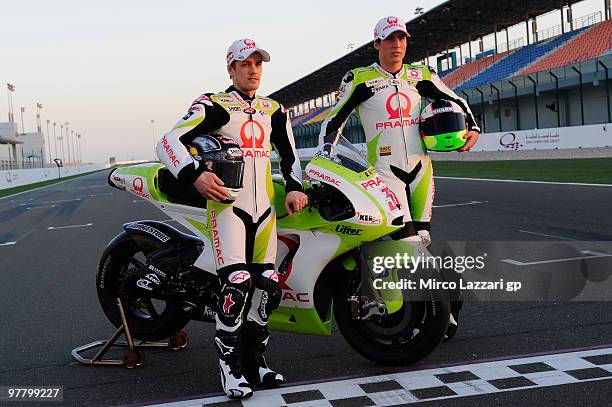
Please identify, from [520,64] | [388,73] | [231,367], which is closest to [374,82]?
[388,73]

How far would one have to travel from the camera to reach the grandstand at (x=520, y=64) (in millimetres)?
30234

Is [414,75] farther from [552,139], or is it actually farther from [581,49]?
[581,49]

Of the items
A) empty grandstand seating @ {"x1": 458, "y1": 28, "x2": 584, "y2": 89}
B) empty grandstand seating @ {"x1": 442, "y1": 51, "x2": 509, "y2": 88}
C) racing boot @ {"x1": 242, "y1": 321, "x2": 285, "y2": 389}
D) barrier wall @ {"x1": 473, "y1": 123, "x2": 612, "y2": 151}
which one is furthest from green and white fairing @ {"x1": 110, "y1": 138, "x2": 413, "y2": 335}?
empty grandstand seating @ {"x1": 442, "y1": 51, "x2": 509, "y2": 88}

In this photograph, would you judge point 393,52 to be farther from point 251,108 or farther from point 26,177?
point 26,177

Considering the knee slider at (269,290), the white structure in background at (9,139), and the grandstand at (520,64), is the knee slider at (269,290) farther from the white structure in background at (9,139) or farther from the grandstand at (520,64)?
the white structure in background at (9,139)

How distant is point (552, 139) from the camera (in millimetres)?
23719

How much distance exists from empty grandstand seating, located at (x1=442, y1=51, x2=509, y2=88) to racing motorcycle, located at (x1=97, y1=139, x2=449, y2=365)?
43352 millimetres

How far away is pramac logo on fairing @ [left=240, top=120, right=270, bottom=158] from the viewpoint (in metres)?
3.43

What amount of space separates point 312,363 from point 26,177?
1819 inches

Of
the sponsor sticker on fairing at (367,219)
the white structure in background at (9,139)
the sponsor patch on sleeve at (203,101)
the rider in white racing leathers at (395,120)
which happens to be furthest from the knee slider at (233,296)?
the white structure in background at (9,139)

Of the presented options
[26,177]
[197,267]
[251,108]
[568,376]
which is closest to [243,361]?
[197,267]

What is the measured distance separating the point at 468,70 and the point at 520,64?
754 centimetres

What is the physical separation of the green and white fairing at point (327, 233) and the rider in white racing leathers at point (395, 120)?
1.15 ft

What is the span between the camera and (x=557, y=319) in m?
4.39
